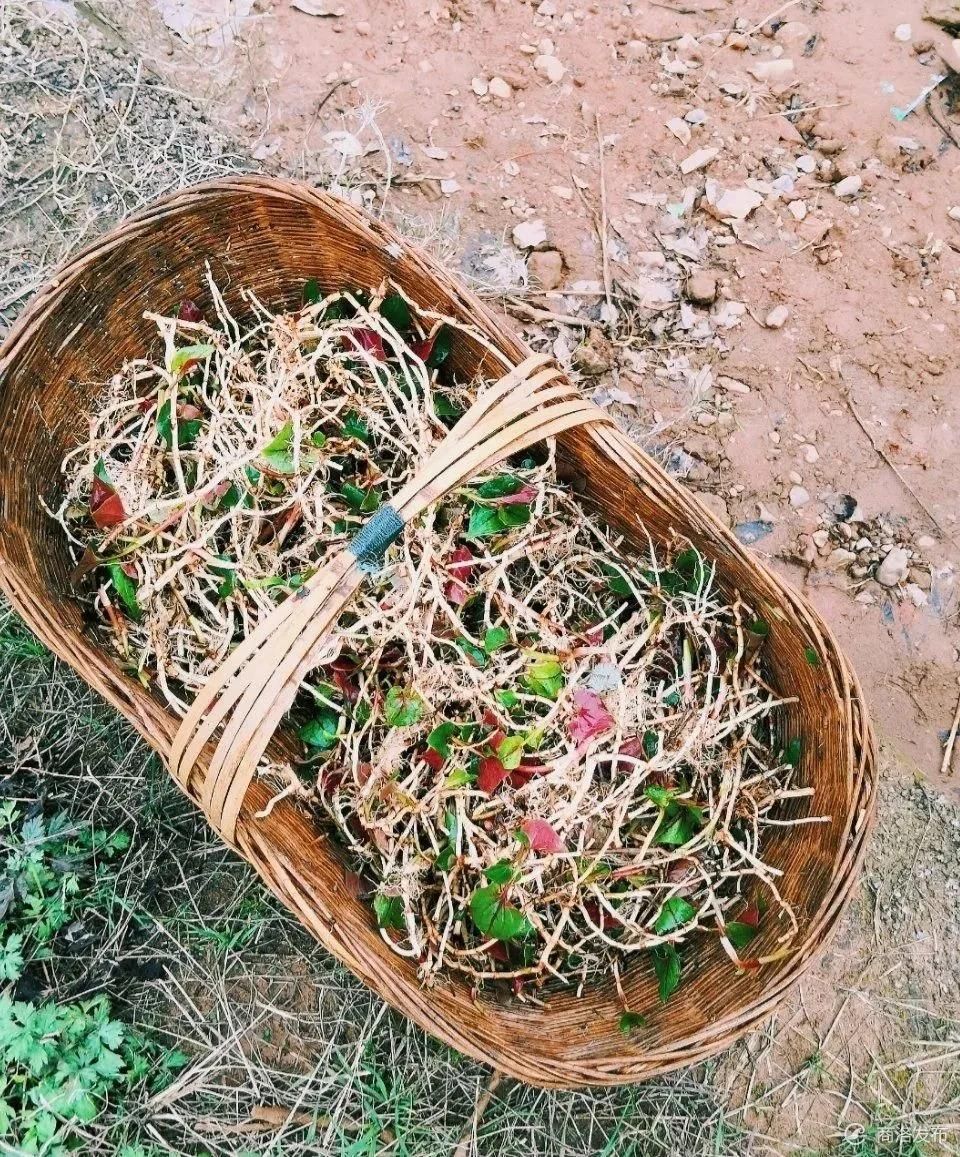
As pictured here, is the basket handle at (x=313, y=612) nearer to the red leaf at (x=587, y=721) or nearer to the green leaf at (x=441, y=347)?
the green leaf at (x=441, y=347)

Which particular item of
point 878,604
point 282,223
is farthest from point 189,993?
point 878,604

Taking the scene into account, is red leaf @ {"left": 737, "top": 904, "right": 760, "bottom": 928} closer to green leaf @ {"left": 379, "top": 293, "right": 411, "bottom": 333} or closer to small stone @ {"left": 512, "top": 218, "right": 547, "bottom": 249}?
green leaf @ {"left": 379, "top": 293, "right": 411, "bottom": 333}

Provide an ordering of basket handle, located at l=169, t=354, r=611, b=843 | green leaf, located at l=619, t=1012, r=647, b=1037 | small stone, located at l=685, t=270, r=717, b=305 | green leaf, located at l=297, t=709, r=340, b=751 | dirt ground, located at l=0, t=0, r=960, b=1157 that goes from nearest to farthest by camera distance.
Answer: basket handle, located at l=169, t=354, r=611, b=843 → green leaf, located at l=619, t=1012, r=647, b=1037 → green leaf, located at l=297, t=709, r=340, b=751 → dirt ground, located at l=0, t=0, r=960, b=1157 → small stone, located at l=685, t=270, r=717, b=305

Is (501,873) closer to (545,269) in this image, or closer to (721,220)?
(545,269)

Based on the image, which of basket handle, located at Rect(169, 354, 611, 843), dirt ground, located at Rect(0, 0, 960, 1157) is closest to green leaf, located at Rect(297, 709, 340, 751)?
basket handle, located at Rect(169, 354, 611, 843)

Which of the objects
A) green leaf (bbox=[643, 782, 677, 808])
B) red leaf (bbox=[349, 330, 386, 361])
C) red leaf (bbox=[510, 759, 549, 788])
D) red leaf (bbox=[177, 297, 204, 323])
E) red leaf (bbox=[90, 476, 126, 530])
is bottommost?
green leaf (bbox=[643, 782, 677, 808])

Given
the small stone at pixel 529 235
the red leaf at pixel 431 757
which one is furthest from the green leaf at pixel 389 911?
the small stone at pixel 529 235

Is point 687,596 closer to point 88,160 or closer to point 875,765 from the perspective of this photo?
point 875,765
